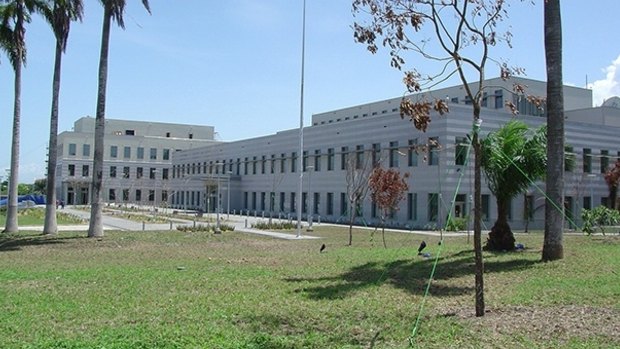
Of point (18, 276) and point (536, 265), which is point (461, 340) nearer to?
point (536, 265)

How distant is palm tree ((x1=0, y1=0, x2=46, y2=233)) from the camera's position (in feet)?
85.7

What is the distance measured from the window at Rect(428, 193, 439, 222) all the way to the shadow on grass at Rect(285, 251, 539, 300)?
74.3 feet

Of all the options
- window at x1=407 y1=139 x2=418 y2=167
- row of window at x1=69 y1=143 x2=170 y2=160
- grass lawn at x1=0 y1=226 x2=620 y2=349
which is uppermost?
row of window at x1=69 y1=143 x2=170 y2=160

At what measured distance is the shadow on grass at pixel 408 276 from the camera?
1148 centimetres

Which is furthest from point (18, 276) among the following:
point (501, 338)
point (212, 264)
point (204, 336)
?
point (501, 338)

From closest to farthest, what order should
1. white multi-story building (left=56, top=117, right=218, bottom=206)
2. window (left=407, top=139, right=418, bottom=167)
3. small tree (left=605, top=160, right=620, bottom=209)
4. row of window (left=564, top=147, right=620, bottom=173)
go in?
window (left=407, top=139, right=418, bottom=167)
small tree (left=605, top=160, right=620, bottom=209)
row of window (left=564, top=147, right=620, bottom=173)
white multi-story building (left=56, top=117, right=218, bottom=206)

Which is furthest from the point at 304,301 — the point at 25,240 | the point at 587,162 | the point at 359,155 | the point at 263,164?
the point at 263,164

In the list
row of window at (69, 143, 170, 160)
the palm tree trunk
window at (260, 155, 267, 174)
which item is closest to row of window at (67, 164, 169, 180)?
row of window at (69, 143, 170, 160)

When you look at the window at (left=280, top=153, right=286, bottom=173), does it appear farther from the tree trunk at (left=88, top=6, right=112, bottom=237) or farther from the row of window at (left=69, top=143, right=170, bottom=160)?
the row of window at (left=69, top=143, right=170, bottom=160)

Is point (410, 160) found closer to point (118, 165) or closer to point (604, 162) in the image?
point (604, 162)

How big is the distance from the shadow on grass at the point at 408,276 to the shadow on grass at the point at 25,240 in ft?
41.7

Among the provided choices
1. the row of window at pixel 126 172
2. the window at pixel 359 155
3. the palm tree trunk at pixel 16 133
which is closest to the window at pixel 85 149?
the row of window at pixel 126 172

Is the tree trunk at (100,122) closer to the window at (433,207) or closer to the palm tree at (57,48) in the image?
the palm tree at (57,48)

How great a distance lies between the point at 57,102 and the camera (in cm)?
2597
